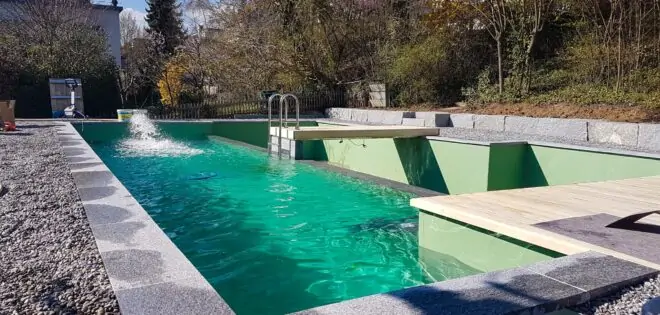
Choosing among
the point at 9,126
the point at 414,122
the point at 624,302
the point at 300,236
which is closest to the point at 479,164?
the point at 300,236

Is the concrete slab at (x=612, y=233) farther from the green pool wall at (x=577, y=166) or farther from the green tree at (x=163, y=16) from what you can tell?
the green tree at (x=163, y=16)

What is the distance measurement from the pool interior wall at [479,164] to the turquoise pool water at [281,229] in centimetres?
82

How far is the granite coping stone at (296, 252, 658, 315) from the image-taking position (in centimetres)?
189

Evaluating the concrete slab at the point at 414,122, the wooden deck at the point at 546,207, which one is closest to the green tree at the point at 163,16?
the concrete slab at the point at 414,122

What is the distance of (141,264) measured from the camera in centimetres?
236

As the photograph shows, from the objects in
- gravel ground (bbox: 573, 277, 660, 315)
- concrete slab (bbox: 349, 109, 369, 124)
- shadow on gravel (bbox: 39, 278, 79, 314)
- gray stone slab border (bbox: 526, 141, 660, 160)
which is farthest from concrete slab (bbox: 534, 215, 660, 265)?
concrete slab (bbox: 349, 109, 369, 124)

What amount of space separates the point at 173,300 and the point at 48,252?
3.76ft

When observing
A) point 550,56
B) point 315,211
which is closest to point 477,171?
point 315,211

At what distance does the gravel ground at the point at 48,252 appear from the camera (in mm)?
2020

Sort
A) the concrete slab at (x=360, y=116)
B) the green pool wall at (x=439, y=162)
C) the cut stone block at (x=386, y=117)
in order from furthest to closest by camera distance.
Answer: the concrete slab at (x=360, y=116)
the cut stone block at (x=386, y=117)
the green pool wall at (x=439, y=162)

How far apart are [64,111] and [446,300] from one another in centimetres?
1507

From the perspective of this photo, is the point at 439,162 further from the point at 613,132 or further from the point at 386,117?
the point at 386,117

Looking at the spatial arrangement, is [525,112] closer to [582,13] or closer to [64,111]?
[582,13]

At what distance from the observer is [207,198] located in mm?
6406
